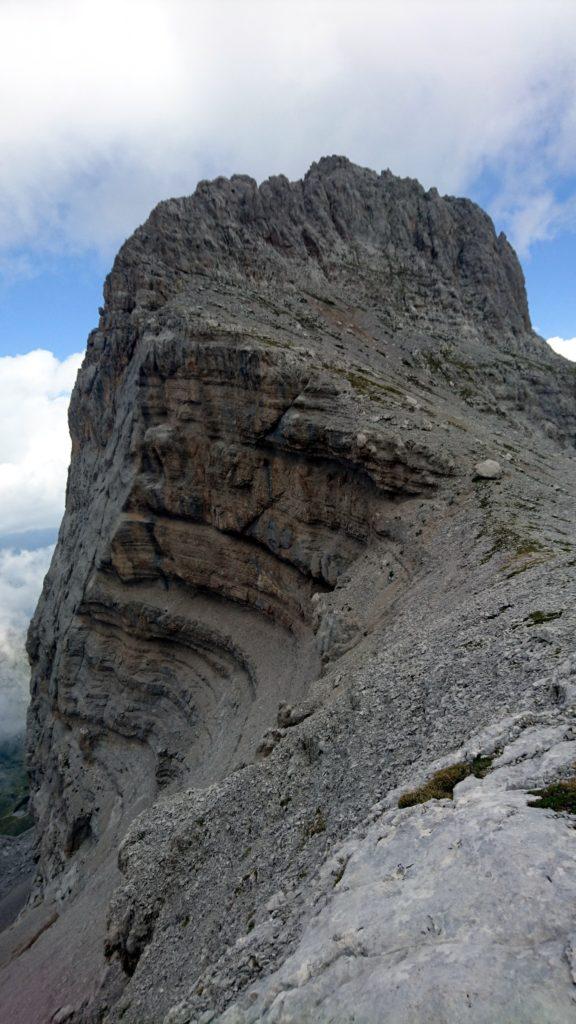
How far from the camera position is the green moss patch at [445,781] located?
12000 millimetres

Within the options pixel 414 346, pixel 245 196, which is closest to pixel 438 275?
pixel 414 346

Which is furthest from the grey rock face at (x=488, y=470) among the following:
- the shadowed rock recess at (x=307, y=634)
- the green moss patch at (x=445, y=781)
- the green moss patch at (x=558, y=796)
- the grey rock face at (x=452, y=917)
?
the green moss patch at (x=558, y=796)

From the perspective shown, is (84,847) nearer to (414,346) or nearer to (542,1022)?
(542,1022)

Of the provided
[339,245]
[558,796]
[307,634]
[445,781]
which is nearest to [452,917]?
[558,796]

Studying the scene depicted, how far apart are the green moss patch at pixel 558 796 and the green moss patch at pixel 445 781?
6.22 feet

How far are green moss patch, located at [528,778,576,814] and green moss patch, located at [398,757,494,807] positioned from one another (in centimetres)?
189

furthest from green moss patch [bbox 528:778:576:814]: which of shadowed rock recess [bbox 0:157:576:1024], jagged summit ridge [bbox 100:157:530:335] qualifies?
jagged summit ridge [bbox 100:157:530:335]

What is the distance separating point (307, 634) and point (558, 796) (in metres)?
34.6

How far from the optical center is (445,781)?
488 inches

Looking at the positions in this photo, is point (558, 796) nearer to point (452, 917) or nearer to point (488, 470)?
point (452, 917)

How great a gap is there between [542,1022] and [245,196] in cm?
9091

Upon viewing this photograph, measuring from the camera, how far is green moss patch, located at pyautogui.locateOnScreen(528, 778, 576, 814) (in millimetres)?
9508

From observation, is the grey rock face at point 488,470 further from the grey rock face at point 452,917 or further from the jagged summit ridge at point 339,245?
the jagged summit ridge at point 339,245

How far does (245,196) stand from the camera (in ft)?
262
